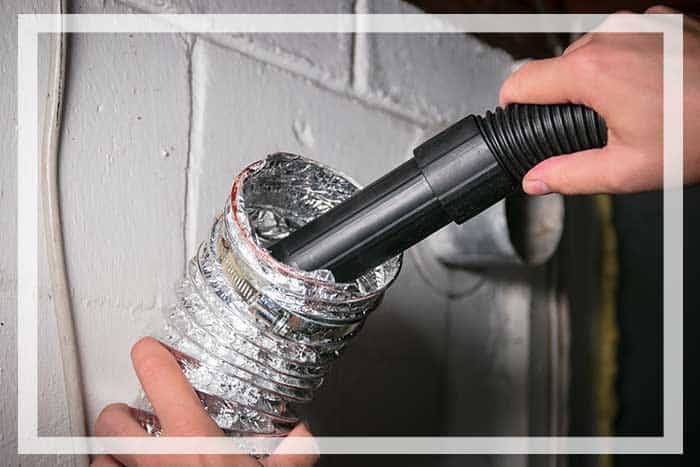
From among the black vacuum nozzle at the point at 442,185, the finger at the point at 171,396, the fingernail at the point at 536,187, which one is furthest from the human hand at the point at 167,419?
the fingernail at the point at 536,187

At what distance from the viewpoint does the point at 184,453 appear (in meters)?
0.62

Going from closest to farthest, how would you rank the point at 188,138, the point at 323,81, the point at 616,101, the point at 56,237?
the point at 616,101 → the point at 56,237 → the point at 188,138 → the point at 323,81

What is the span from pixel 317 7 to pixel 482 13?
36 centimetres

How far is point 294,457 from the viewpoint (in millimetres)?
677

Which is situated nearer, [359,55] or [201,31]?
[201,31]

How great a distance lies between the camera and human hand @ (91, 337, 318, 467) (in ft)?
2.04

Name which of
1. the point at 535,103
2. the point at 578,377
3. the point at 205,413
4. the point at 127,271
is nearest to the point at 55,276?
the point at 127,271

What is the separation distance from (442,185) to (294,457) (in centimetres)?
26

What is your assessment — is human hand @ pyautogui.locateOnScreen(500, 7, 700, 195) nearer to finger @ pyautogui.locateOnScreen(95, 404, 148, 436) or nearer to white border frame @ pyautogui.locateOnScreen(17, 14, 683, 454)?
white border frame @ pyautogui.locateOnScreen(17, 14, 683, 454)

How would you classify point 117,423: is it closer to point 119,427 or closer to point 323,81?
point 119,427

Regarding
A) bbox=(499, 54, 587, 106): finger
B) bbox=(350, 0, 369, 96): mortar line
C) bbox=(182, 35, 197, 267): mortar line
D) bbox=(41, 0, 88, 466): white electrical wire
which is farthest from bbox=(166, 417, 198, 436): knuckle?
bbox=(350, 0, 369, 96): mortar line

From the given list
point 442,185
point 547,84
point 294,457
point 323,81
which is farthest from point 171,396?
point 323,81

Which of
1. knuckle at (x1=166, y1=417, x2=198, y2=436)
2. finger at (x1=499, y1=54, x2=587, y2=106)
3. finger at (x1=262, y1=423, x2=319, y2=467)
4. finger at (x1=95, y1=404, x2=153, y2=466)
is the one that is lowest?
finger at (x1=262, y1=423, x2=319, y2=467)

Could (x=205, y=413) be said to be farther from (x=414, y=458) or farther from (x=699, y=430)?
(x=699, y=430)
